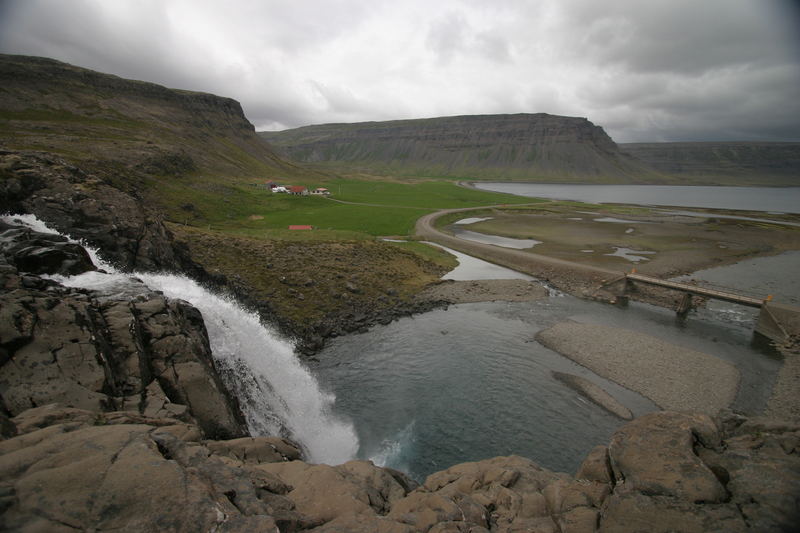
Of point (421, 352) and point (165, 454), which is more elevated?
point (165, 454)

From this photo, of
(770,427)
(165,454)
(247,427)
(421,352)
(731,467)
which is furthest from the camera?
(421,352)

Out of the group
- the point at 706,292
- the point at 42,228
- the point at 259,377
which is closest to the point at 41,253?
the point at 42,228

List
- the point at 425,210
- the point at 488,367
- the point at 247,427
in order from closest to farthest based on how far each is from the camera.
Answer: the point at 247,427 < the point at 488,367 < the point at 425,210

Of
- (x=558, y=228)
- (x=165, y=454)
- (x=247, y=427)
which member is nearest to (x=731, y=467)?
(x=165, y=454)

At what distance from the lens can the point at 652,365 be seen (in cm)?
2944

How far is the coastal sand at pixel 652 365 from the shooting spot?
25.4m

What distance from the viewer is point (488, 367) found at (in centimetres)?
2952

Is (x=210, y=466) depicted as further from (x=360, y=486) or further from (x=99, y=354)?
(x=99, y=354)

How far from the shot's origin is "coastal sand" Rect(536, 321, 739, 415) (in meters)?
25.4

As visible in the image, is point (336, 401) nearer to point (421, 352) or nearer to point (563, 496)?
point (421, 352)

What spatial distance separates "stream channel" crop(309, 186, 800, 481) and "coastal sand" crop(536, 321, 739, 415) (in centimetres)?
99

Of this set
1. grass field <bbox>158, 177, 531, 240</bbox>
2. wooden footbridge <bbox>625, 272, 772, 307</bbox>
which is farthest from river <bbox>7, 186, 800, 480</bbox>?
grass field <bbox>158, 177, 531, 240</bbox>

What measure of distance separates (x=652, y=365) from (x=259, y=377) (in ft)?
99.0

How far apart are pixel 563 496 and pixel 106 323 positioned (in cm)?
1842
